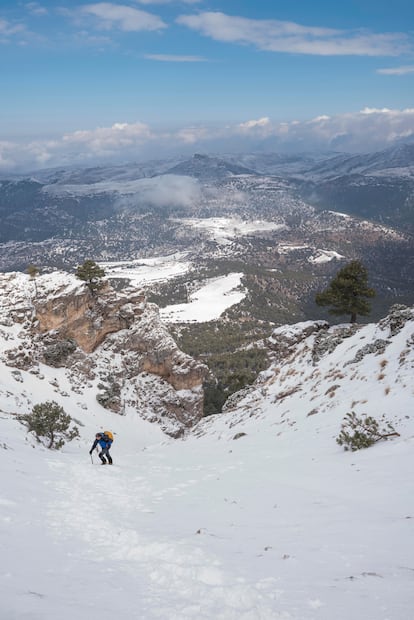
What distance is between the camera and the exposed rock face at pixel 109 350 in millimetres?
41625

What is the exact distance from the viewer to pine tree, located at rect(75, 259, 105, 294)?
1780 inches

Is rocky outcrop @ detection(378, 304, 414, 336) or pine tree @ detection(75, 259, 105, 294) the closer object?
rocky outcrop @ detection(378, 304, 414, 336)

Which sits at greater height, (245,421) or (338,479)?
(338,479)

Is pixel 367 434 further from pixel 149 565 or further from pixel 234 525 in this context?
pixel 149 565

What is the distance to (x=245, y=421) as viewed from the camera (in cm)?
2441

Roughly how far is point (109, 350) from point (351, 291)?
27612 millimetres

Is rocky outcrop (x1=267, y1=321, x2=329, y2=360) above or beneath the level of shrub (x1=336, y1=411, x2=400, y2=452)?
beneath

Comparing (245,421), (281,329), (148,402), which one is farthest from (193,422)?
(245,421)

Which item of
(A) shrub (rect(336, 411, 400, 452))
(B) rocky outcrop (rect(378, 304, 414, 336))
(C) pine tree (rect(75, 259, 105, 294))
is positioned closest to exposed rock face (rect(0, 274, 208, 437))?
(C) pine tree (rect(75, 259, 105, 294))

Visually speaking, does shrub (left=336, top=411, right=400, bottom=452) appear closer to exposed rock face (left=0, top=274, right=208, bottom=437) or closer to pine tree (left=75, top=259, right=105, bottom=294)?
exposed rock face (left=0, top=274, right=208, bottom=437)

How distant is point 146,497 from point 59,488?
2.32 meters

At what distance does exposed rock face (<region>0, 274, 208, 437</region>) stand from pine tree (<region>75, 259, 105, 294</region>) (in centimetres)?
95

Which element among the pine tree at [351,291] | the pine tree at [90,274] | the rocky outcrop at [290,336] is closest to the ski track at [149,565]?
the rocky outcrop at [290,336]

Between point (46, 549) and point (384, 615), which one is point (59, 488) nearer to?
point (46, 549)
